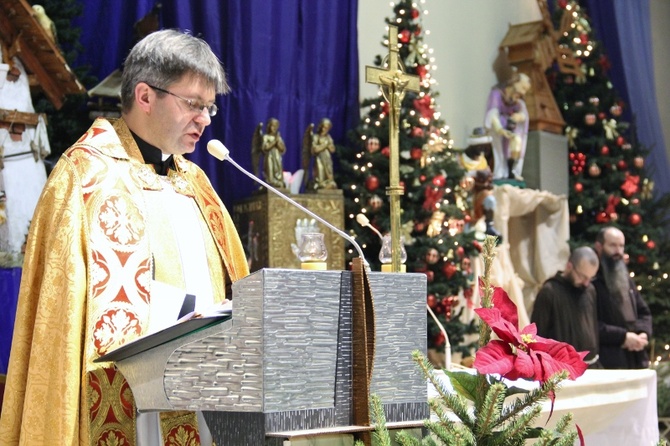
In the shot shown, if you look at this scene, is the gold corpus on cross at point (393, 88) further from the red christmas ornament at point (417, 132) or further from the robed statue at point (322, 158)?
the red christmas ornament at point (417, 132)

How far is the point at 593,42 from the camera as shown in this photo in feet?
33.4

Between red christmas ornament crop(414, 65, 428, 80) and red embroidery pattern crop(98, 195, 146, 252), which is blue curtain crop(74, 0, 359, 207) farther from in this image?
red embroidery pattern crop(98, 195, 146, 252)

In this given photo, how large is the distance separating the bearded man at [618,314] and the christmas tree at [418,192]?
99cm

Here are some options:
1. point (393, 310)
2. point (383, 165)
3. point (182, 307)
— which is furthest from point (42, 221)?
point (383, 165)

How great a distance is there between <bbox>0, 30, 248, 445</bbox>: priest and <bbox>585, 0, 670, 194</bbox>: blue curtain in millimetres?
7981

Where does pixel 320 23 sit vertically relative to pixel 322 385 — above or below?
above

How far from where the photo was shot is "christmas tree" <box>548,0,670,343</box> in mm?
9633

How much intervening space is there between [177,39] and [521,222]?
23.4ft

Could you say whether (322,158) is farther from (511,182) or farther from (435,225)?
(511,182)

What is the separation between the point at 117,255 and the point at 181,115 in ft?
1.37

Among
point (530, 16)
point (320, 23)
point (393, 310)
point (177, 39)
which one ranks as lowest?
point (393, 310)

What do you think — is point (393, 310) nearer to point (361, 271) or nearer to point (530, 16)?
point (361, 271)

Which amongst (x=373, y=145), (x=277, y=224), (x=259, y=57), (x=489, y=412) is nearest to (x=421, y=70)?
(x=373, y=145)

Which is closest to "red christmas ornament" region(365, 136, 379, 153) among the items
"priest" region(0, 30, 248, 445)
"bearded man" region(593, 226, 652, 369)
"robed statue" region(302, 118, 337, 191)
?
"robed statue" region(302, 118, 337, 191)
